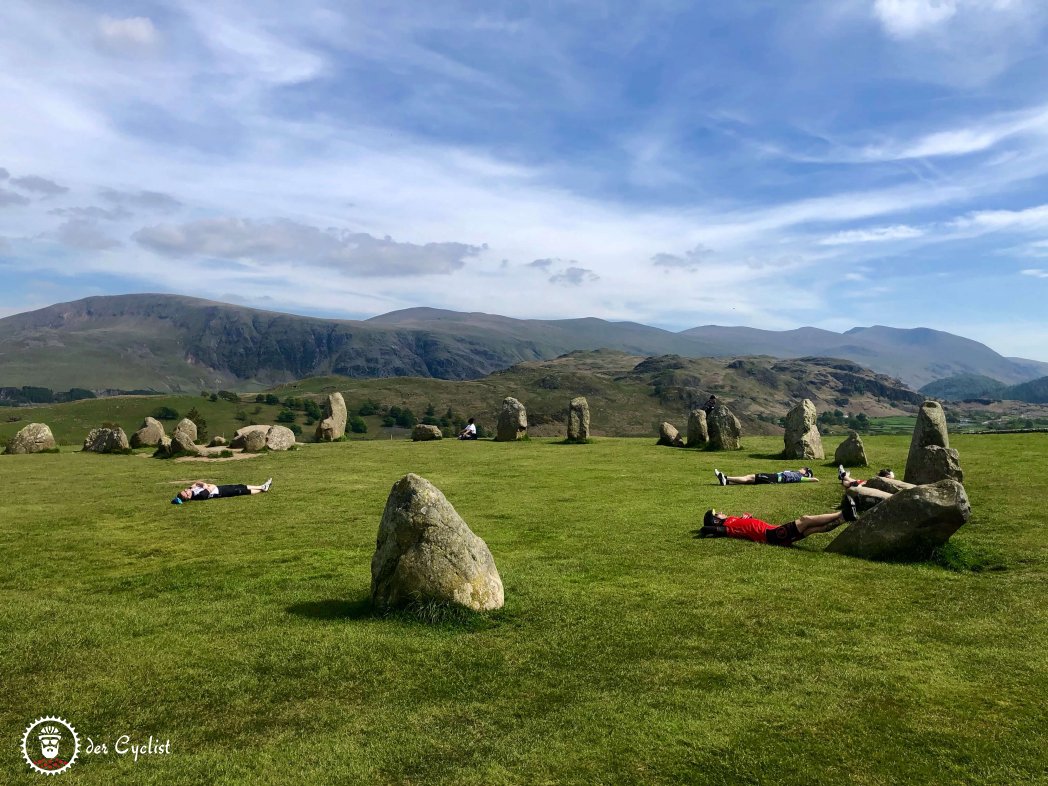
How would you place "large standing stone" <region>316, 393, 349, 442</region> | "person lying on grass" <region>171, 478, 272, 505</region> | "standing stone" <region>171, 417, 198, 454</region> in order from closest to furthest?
"person lying on grass" <region>171, 478, 272, 505</region>
"standing stone" <region>171, 417, 198, 454</region>
"large standing stone" <region>316, 393, 349, 442</region>

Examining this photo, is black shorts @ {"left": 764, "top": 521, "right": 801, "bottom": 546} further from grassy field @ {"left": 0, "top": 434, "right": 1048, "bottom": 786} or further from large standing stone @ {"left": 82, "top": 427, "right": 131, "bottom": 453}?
large standing stone @ {"left": 82, "top": 427, "right": 131, "bottom": 453}

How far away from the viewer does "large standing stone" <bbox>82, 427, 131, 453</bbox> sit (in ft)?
106

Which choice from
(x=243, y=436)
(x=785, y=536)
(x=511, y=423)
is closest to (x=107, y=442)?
(x=243, y=436)

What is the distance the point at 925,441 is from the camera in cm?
1855

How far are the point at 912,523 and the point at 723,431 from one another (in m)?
18.6

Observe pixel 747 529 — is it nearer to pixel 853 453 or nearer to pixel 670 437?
pixel 853 453

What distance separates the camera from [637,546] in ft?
41.8

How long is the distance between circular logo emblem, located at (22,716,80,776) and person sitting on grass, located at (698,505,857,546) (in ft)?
35.5

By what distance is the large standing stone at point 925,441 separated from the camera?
1683cm

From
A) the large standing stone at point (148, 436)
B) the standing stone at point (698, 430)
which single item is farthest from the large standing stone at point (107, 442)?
the standing stone at point (698, 430)

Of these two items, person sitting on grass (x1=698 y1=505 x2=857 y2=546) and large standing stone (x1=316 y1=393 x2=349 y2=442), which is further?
large standing stone (x1=316 y1=393 x2=349 y2=442)

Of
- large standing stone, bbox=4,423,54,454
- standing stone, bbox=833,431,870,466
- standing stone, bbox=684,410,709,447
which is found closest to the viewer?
standing stone, bbox=833,431,870,466

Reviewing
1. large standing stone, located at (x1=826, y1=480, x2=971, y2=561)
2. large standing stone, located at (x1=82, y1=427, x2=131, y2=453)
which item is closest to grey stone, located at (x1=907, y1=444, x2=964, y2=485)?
large standing stone, located at (x1=826, y1=480, x2=971, y2=561)

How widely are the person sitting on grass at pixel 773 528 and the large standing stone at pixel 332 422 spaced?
2916 centimetres
